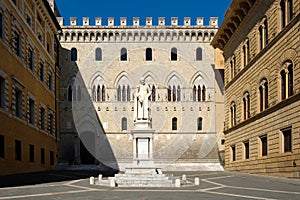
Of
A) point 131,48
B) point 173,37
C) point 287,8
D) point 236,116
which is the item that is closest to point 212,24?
point 173,37

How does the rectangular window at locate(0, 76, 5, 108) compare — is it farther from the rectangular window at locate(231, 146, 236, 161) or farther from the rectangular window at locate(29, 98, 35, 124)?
the rectangular window at locate(231, 146, 236, 161)

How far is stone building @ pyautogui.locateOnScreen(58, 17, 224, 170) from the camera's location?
47.8 m

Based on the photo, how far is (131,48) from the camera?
49719 mm

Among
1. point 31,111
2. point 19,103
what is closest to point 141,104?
point 19,103

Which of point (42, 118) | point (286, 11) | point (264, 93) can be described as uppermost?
point (286, 11)

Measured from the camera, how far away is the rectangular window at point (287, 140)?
22359 millimetres

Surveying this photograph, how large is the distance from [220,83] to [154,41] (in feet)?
29.3

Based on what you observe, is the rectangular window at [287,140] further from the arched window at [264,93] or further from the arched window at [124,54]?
the arched window at [124,54]

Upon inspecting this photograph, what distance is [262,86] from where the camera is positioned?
27219 millimetres

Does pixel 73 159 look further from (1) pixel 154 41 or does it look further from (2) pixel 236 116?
(2) pixel 236 116

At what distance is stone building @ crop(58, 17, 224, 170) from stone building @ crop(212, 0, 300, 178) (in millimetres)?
10355

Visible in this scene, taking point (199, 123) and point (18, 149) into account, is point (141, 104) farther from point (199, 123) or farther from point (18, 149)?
point (199, 123)

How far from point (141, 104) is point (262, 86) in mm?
9836

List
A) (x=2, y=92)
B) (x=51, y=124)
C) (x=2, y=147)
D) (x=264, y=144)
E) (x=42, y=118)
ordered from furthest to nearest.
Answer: (x=51, y=124) → (x=42, y=118) → (x=264, y=144) → (x=2, y=92) → (x=2, y=147)
